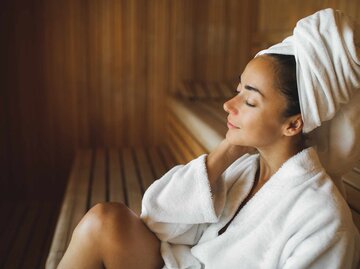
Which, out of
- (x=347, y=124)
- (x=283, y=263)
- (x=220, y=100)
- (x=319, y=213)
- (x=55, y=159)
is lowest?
(x=55, y=159)

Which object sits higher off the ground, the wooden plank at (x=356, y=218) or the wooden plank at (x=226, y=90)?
the wooden plank at (x=356, y=218)

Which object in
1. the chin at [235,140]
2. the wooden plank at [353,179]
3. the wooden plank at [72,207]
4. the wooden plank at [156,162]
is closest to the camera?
the chin at [235,140]

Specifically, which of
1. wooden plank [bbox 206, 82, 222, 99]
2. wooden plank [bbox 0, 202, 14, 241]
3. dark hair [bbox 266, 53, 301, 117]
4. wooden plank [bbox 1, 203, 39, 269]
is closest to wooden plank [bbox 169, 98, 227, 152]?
wooden plank [bbox 206, 82, 222, 99]

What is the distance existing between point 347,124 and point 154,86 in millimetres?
2457

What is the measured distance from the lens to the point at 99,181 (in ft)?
8.69

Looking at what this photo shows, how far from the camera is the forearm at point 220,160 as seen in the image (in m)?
1.39

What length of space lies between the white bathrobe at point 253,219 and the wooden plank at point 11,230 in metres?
1.54

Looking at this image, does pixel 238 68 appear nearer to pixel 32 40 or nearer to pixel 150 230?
pixel 32 40

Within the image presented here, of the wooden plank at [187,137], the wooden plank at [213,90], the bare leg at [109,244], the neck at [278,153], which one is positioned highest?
the neck at [278,153]

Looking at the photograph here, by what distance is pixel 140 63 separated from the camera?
3.45 metres

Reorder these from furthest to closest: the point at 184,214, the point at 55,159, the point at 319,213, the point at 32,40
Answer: the point at 55,159, the point at 32,40, the point at 184,214, the point at 319,213

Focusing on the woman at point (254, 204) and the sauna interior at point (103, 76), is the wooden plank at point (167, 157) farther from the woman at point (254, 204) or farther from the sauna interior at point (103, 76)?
the woman at point (254, 204)

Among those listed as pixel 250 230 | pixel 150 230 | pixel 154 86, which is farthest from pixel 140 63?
pixel 250 230

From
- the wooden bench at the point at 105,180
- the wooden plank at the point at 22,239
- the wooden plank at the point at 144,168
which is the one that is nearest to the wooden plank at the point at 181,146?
the wooden bench at the point at 105,180
